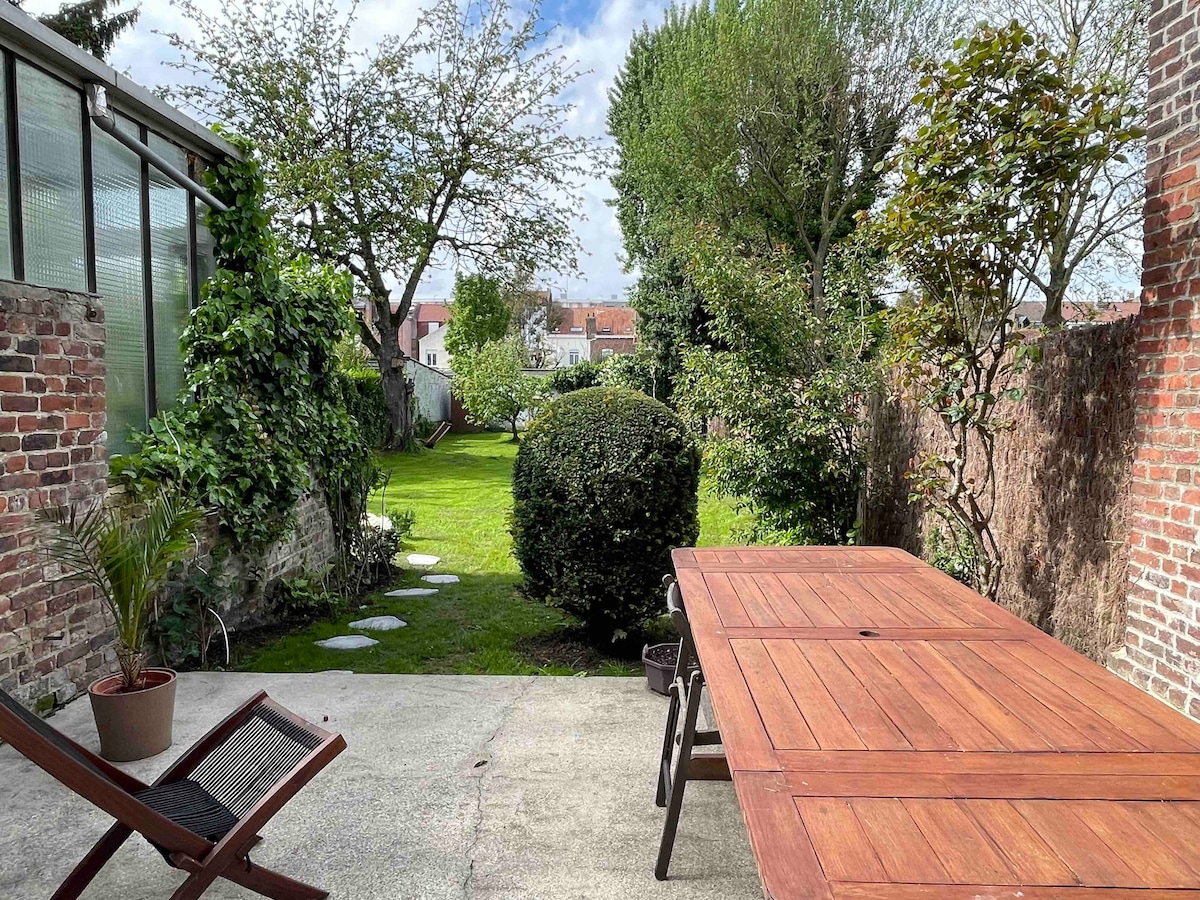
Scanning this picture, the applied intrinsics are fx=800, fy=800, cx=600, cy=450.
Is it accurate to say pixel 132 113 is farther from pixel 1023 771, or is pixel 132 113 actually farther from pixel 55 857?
pixel 1023 771

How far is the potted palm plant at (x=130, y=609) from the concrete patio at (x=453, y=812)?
0.16m

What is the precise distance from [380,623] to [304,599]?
0.67m

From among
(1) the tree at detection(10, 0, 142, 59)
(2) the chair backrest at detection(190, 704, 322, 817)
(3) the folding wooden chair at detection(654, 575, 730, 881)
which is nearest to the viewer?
(2) the chair backrest at detection(190, 704, 322, 817)

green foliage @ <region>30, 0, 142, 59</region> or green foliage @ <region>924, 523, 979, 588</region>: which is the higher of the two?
green foliage @ <region>30, 0, 142, 59</region>

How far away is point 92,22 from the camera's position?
62.9 feet

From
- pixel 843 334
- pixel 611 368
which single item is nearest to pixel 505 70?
pixel 611 368

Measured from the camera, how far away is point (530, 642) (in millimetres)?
5738

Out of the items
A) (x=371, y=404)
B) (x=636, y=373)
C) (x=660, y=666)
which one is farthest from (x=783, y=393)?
(x=371, y=404)

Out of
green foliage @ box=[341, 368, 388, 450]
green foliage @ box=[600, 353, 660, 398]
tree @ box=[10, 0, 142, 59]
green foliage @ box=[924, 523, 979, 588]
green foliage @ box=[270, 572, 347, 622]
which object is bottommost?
green foliage @ box=[270, 572, 347, 622]

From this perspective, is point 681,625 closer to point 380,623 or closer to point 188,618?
point 188,618

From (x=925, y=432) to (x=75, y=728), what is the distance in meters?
5.20

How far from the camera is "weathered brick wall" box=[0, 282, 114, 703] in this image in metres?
3.45

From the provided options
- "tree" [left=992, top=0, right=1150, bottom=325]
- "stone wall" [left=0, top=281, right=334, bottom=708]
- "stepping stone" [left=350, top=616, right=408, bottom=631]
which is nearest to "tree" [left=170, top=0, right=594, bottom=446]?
"tree" [left=992, top=0, right=1150, bottom=325]

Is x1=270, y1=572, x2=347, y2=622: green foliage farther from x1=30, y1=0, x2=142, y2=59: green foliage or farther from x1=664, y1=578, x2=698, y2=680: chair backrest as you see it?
x1=30, y1=0, x2=142, y2=59: green foliage
